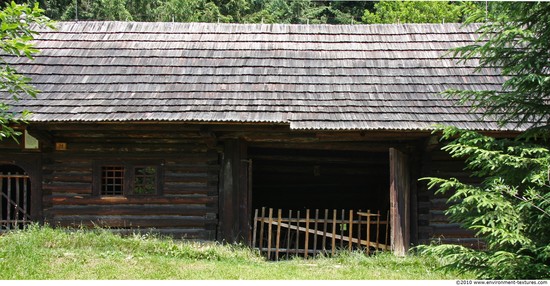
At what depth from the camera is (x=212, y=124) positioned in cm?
975

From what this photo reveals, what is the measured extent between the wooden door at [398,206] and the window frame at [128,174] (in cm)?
406

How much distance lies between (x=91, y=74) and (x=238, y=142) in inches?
128

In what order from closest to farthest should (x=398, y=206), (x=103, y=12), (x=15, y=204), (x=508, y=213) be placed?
(x=508, y=213) < (x=398, y=206) < (x=15, y=204) < (x=103, y=12)

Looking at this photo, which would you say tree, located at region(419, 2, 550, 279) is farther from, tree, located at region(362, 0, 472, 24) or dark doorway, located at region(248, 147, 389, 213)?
tree, located at region(362, 0, 472, 24)

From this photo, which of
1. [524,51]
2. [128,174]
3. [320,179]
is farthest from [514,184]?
[320,179]

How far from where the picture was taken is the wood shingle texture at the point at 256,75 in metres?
9.77

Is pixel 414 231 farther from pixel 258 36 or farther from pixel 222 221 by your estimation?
pixel 258 36

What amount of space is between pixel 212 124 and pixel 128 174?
1.93m

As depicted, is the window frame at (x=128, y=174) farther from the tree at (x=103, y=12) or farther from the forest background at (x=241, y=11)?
the tree at (x=103, y=12)

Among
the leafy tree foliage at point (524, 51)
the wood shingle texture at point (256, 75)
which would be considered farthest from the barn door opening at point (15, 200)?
the leafy tree foliage at point (524, 51)

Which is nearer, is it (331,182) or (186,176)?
(186,176)

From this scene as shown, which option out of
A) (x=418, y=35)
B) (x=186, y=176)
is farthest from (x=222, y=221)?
(x=418, y=35)

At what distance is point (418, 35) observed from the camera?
12.4 meters

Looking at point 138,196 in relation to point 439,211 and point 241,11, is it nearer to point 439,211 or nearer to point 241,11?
point 439,211
